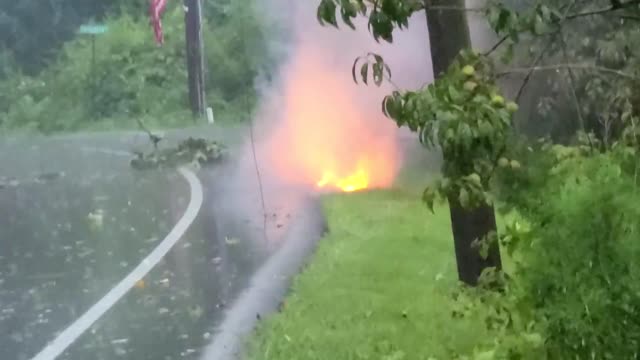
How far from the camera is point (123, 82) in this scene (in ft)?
128

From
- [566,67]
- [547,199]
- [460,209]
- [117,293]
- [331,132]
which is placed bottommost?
[331,132]

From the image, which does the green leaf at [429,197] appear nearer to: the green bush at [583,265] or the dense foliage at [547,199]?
the dense foliage at [547,199]

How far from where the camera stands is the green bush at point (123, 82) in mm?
34594

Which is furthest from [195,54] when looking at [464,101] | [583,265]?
[583,265]

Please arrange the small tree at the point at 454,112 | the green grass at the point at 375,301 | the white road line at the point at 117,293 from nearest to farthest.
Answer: the small tree at the point at 454,112 < the green grass at the point at 375,301 < the white road line at the point at 117,293

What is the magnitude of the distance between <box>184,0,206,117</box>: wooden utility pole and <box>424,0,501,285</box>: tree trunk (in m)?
22.8

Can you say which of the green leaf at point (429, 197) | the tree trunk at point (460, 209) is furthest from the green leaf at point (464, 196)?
the tree trunk at point (460, 209)

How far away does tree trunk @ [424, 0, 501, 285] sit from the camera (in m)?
8.17

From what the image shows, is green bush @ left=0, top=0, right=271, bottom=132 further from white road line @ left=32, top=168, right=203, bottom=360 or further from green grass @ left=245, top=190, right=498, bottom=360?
green grass @ left=245, top=190, right=498, bottom=360

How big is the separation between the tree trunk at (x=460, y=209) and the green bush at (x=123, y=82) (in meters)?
24.8

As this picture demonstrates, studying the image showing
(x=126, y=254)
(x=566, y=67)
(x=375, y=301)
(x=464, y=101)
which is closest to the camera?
(x=464, y=101)

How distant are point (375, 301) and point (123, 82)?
1218 inches

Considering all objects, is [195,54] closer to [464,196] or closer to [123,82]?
[123,82]

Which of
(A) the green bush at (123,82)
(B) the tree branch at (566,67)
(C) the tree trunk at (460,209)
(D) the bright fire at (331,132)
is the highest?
(B) the tree branch at (566,67)
